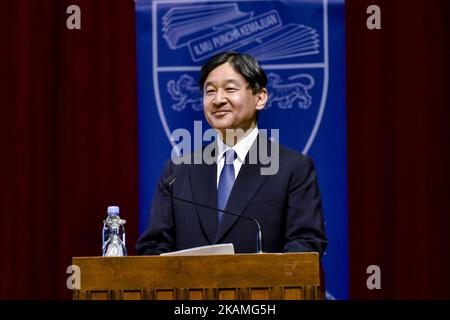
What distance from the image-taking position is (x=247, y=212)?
2934mm

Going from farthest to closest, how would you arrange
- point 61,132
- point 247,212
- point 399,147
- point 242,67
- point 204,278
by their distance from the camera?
point 61,132, point 399,147, point 242,67, point 247,212, point 204,278

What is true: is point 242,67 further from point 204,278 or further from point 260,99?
point 204,278

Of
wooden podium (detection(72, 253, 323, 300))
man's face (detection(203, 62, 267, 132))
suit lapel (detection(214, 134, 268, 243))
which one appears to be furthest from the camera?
man's face (detection(203, 62, 267, 132))

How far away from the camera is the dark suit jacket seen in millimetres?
2891

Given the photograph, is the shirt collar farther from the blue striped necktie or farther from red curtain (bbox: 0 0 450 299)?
red curtain (bbox: 0 0 450 299)

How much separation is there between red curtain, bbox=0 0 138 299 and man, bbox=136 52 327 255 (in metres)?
1.03

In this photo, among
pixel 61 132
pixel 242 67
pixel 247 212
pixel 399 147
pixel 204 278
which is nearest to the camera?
pixel 204 278

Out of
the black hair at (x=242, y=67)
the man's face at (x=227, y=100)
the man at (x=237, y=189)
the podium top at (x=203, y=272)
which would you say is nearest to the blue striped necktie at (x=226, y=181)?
the man at (x=237, y=189)

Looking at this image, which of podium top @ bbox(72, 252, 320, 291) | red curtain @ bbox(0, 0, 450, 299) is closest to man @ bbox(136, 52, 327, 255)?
podium top @ bbox(72, 252, 320, 291)

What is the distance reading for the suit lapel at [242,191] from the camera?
289cm

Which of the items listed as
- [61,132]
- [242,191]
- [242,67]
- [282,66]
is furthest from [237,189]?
[61,132]

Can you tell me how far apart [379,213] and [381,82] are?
24.8 inches

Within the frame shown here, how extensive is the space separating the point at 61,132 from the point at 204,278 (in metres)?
2.08
